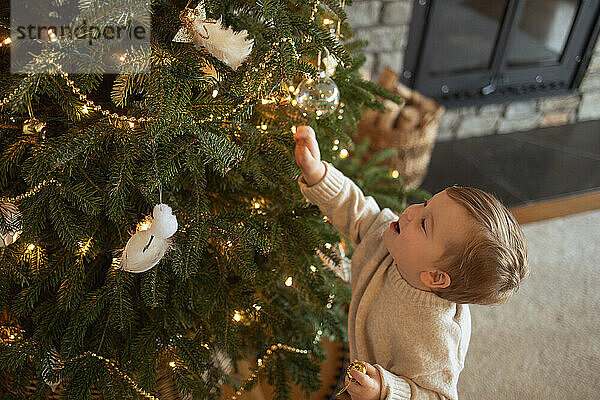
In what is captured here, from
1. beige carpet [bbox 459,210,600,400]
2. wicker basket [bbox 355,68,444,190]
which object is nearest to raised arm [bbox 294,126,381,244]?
beige carpet [bbox 459,210,600,400]

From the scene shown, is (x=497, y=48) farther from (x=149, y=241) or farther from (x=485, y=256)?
(x=149, y=241)

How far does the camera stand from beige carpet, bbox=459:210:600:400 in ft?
5.25

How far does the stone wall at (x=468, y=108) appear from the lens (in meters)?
2.35

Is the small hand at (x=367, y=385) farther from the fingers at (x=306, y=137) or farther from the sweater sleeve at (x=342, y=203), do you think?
the fingers at (x=306, y=137)

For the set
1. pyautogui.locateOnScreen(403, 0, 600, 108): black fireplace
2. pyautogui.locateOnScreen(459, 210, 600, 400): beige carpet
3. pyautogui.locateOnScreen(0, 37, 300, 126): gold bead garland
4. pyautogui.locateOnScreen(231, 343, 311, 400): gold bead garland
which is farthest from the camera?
pyautogui.locateOnScreen(403, 0, 600, 108): black fireplace

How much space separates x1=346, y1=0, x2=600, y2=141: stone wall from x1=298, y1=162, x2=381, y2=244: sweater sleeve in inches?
56.1

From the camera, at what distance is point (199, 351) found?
1.08 m

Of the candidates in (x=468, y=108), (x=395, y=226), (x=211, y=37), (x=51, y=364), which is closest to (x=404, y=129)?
(x=468, y=108)

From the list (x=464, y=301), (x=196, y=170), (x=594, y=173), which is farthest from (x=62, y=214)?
(x=594, y=173)

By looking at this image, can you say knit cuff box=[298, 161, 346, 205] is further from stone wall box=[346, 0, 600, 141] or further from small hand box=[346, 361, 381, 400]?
stone wall box=[346, 0, 600, 141]

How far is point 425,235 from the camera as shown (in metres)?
0.97

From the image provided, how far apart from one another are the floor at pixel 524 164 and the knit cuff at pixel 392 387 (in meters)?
1.61

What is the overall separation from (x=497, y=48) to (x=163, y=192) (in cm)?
228

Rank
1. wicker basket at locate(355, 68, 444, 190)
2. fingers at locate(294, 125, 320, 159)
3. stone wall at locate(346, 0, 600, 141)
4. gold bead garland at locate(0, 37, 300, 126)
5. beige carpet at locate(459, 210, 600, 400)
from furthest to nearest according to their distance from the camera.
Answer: stone wall at locate(346, 0, 600, 141)
wicker basket at locate(355, 68, 444, 190)
beige carpet at locate(459, 210, 600, 400)
fingers at locate(294, 125, 320, 159)
gold bead garland at locate(0, 37, 300, 126)
